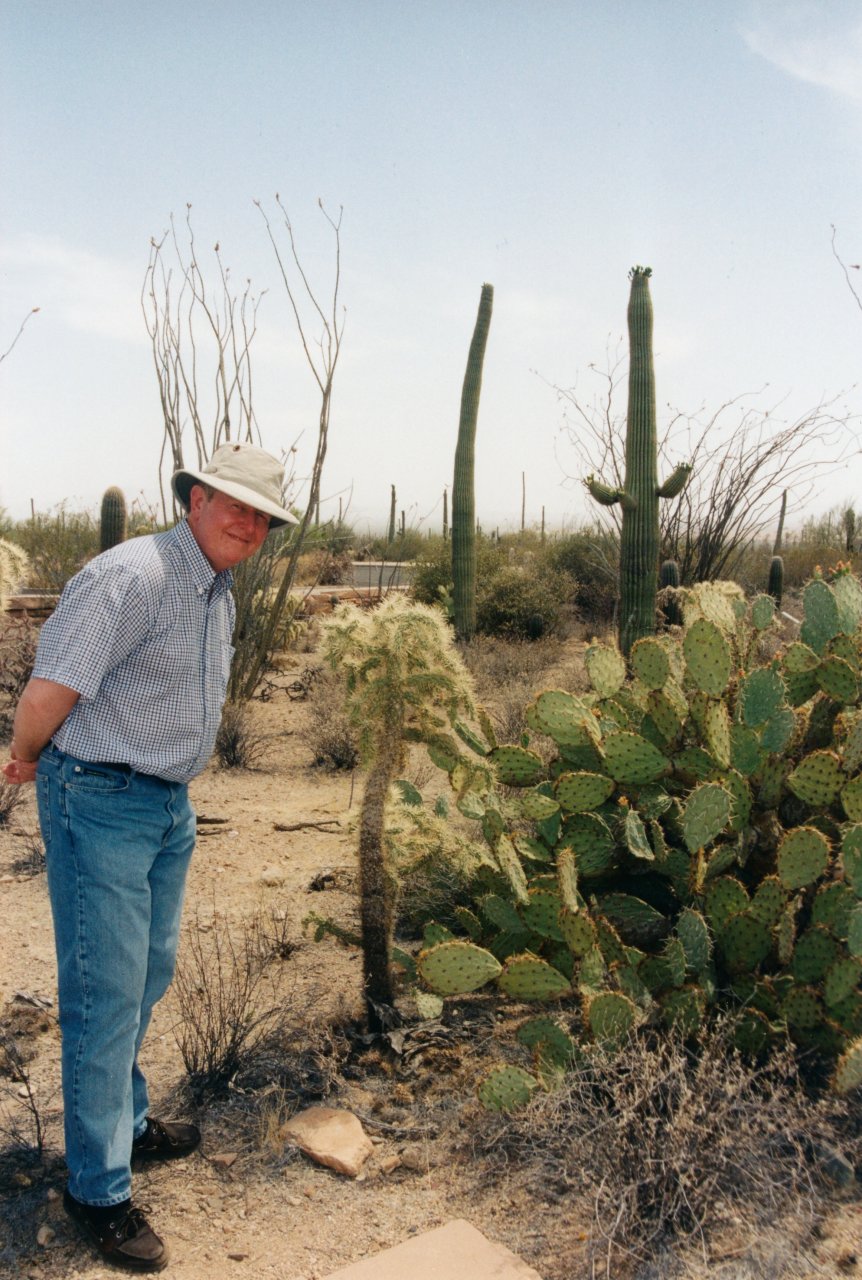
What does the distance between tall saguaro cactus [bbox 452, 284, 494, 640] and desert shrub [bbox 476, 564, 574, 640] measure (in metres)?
1.24

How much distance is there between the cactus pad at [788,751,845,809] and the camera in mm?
3461

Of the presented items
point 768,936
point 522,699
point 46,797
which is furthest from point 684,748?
point 522,699

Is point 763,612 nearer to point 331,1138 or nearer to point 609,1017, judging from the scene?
point 609,1017

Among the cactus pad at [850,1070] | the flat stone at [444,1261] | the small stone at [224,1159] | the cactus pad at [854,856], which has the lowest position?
the small stone at [224,1159]

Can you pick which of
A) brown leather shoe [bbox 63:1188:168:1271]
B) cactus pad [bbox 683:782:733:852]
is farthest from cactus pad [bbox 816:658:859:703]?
brown leather shoe [bbox 63:1188:168:1271]

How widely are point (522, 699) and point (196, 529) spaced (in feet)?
21.0

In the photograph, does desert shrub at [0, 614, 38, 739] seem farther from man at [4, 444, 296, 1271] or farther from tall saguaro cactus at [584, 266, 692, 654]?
man at [4, 444, 296, 1271]

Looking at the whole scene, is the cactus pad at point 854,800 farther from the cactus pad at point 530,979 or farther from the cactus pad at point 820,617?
the cactus pad at point 530,979

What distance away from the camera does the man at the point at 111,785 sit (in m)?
2.51

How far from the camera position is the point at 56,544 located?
1656 centimetres

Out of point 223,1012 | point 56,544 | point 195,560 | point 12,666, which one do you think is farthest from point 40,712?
point 56,544

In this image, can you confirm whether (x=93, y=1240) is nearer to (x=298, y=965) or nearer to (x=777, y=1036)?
(x=298, y=965)

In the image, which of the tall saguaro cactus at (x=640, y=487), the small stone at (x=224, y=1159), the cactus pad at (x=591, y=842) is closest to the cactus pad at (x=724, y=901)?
the cactus pad at (x=591, y=842)

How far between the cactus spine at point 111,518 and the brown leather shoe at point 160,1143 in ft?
23.5
